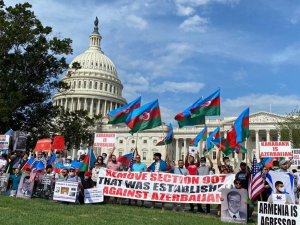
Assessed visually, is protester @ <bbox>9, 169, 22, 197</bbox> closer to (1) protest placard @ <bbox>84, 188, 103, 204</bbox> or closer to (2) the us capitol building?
(1) protest placard @ <bbox>84, 188, 103, 204</bbox>

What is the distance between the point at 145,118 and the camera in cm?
1630

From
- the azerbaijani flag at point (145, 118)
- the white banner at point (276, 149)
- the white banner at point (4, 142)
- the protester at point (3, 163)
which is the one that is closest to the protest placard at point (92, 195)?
the azerbaijani flag at point (145, 118)

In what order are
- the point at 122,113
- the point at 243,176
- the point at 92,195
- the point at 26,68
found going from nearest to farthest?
the point at 243,176 → the point at 92,195 → the point at 122,113 → the point at 26,68

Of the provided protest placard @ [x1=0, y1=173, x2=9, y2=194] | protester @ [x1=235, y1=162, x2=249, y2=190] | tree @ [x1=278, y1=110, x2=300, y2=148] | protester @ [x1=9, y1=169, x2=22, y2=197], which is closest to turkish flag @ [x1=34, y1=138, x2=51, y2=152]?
protest placard @ [x1=0, y1=173, x2=9, y2=194]

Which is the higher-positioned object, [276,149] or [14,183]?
[276,149]

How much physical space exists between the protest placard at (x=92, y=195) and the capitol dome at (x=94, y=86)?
97.2 meters

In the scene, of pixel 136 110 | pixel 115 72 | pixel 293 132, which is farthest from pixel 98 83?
pixel 136 110

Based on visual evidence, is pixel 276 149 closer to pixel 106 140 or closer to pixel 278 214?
pixel 106 140

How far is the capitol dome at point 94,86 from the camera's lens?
116125 millimetres

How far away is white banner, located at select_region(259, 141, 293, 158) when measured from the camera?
17767 mm

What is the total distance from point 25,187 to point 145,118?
537 cm

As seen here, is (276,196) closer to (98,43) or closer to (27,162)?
(27,162)

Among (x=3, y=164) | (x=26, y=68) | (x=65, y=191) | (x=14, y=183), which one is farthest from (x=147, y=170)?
(x=26, y=68)

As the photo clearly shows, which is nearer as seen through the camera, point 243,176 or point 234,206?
point 234,206
